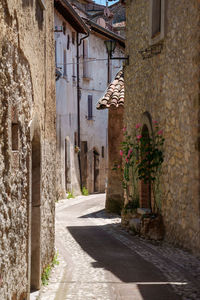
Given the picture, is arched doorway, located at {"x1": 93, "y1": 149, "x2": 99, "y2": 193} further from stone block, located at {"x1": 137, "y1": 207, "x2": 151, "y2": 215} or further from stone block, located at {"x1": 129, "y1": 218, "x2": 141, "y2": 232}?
stone block, located at {"x1": 137, "y1": 207, "x2": 151, "y2": 215}

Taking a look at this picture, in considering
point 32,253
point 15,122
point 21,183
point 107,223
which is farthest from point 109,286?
point 107,223

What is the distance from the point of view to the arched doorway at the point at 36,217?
259 inches

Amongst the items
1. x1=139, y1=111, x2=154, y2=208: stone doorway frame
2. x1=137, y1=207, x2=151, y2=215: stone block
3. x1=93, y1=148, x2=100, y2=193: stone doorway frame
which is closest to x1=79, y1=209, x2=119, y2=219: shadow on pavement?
x1=139, y1=111, x2=154, y2=208: stone doorway frame

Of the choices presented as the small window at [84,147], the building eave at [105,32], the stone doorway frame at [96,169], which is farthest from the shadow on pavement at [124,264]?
the building eave at [105,32]

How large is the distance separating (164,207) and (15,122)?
6.75 m

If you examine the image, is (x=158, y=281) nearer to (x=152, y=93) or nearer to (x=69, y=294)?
(x=69, y=294)

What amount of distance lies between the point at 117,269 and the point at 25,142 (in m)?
3.36

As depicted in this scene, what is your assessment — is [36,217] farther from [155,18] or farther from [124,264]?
[155,18]

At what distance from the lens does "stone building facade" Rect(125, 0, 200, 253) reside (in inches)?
366

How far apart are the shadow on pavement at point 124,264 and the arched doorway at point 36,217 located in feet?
3.45

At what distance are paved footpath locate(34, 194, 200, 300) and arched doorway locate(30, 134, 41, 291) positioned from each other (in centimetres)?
22

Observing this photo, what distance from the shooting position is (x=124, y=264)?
8.68m

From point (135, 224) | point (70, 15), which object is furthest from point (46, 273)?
point (70, 15)

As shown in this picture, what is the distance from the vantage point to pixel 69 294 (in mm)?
6719
